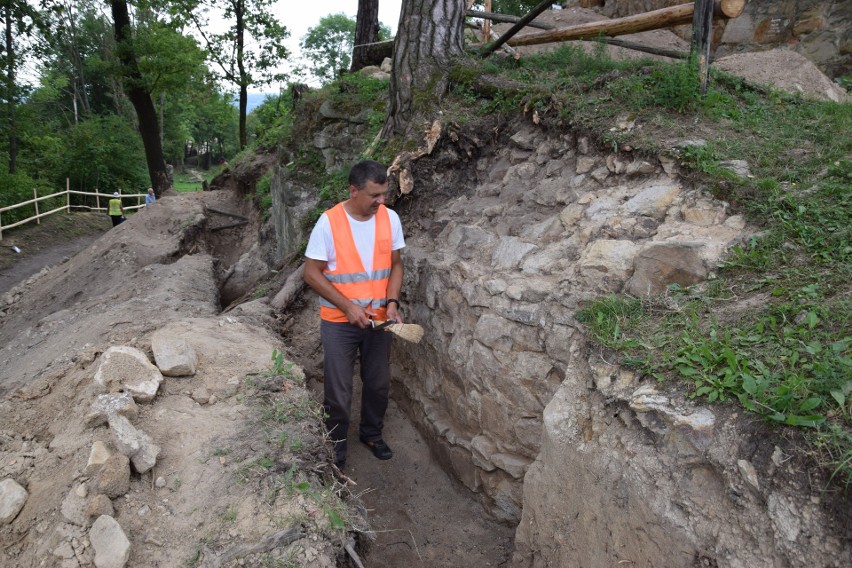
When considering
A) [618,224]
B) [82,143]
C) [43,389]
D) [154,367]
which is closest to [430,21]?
[618,224]

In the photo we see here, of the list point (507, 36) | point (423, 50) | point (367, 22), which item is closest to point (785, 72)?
point (507, 36)

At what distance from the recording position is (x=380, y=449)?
4605 millimetres

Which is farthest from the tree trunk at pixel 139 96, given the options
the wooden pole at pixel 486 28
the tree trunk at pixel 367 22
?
the wooden pole at pixel 486 28

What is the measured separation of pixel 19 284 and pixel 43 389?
9.66 m

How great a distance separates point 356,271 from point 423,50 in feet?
10.8

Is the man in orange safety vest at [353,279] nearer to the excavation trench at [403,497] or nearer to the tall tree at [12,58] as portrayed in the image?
the excavation trench at [403,497]

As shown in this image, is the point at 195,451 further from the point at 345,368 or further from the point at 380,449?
the point at 380,449

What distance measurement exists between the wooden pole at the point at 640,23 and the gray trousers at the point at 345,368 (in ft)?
12.2

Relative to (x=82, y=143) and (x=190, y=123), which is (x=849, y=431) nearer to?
(x=82, y=143)

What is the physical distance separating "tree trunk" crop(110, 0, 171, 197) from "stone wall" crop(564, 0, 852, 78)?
12.8 m

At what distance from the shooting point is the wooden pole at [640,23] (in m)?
4.30

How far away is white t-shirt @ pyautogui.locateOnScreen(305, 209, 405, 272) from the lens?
12.2 feet

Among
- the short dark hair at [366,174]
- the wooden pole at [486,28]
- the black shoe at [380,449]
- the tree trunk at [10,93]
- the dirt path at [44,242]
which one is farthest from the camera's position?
the tree trunk at [10,93]

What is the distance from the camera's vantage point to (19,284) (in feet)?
36.0
